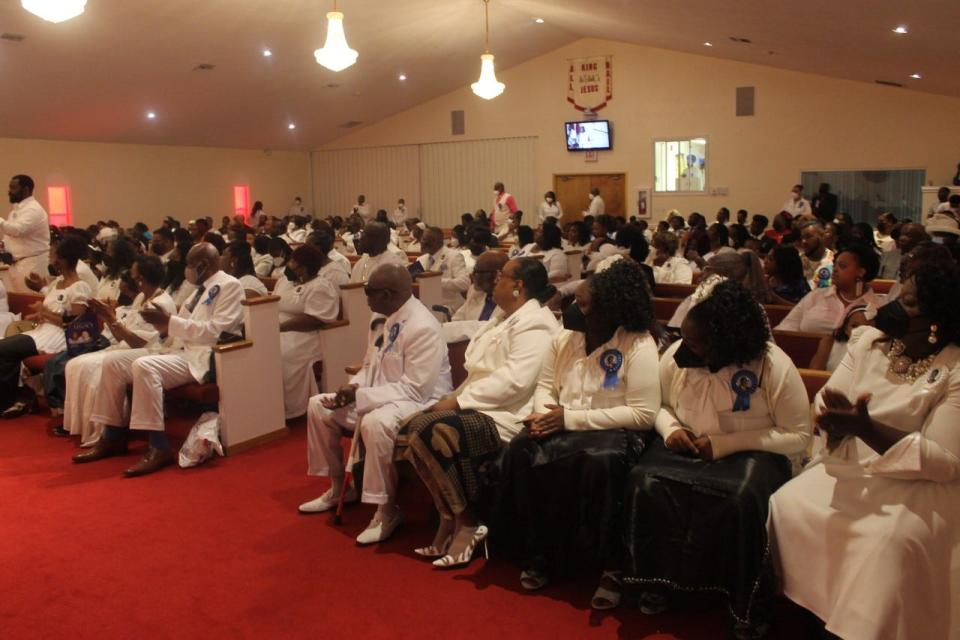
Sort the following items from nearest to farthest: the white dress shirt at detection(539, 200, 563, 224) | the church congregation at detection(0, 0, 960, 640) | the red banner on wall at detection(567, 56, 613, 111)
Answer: the church congregation at detection(0, 0, 960, 640) < the white dress shirt at detection(539, 200, 563, 224) < the red banner on wall at detection(567, 56, 613, 111)

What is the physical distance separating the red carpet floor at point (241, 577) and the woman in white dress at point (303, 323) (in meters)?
1.12

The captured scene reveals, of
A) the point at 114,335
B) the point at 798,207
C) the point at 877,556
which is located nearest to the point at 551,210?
the point at 798,207

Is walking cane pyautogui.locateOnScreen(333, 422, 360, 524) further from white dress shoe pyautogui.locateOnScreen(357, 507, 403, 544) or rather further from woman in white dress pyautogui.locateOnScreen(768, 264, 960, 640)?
woman in white dress pyautogui.locateOnScreen(768, 264, 960, 640)

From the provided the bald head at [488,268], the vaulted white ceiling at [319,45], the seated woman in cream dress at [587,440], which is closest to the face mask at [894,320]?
the seated woman in cream dress at [587,440]

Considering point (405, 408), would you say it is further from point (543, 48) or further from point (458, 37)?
point (543, 48)

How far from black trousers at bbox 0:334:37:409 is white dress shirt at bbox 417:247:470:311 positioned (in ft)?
11.2

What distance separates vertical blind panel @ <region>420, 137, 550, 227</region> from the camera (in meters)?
19.1

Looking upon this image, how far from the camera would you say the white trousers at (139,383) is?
4.95m

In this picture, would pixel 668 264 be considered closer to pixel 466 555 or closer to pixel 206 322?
pixel 206 322

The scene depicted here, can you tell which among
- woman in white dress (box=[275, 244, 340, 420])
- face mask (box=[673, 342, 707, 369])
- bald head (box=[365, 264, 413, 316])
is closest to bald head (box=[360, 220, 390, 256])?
woman in white dress (box=[275, 244, 340, 420])

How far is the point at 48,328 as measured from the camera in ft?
20.8

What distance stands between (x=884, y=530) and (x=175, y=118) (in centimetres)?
1660

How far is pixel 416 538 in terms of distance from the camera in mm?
3859

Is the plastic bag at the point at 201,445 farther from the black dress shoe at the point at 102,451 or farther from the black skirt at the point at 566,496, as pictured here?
the black skirt at the point at 566,496
